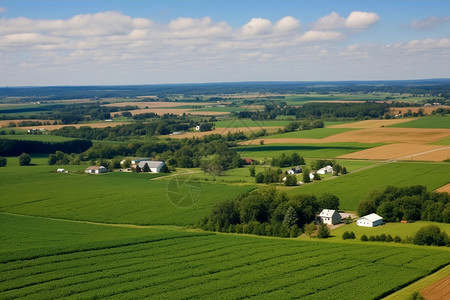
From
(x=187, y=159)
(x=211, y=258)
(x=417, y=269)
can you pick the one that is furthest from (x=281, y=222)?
(x=187, y=159)

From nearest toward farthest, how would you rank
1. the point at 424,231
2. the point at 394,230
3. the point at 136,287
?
the point at 136,287 < the point at 424,231 < the point at 394,230

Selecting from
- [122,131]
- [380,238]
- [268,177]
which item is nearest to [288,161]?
[268,177]

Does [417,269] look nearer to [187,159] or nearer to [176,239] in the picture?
[176,239]

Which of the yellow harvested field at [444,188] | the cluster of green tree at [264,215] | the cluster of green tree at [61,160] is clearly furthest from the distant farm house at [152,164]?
the yellow harvested field at [444,188]

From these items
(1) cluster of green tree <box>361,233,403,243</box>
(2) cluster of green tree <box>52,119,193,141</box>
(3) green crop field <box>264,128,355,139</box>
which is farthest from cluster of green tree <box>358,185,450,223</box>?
(2) cluster of green tree <box>52,119,193,141</box>

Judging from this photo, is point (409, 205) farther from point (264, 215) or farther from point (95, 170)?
point (95, 170)

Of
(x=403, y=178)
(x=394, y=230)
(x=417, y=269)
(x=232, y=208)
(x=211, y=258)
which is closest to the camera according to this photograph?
(x=417, y=269)

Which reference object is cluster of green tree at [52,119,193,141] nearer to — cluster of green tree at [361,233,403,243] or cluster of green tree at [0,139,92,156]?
cluster of green tree at [0,139,92,156]
